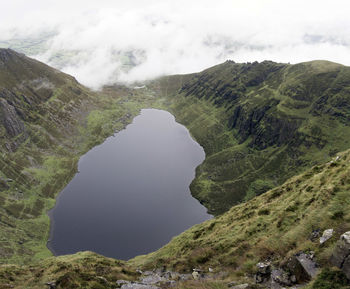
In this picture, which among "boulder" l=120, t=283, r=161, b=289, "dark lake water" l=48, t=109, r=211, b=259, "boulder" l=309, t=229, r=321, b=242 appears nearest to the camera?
"boulder" l=309, t=229, r=321, b=242

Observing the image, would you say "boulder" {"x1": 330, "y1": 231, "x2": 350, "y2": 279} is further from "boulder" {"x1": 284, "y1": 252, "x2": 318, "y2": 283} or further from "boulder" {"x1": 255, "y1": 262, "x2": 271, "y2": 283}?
"boulder" {"x1": 255, "y1": 262, "x2": 271, "y2": 283}

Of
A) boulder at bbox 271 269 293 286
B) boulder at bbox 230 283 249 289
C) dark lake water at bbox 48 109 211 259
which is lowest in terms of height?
dark lake water at bbox 48 109 211 259

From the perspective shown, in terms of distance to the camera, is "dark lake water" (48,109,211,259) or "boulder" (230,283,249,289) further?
"dark lake water" (48,109,211,259)

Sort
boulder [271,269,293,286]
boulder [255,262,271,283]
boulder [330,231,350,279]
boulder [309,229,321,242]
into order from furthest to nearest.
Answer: boulder [309,229,321,242] < boulder [255,262,271,283] < boulder [271,269,293,286] < boulder [330,231,350,279]

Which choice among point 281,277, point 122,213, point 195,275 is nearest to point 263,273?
point 281,277

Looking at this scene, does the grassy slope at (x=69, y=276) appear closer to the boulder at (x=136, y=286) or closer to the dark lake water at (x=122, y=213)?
the boulder at (x=136, y=286)

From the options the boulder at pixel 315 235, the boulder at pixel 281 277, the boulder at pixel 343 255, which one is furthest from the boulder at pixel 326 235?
the boulder at pixel 281 277

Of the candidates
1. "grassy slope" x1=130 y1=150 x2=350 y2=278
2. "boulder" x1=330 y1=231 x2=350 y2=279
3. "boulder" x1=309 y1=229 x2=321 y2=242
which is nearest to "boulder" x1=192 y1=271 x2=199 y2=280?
"grassy slope" x1=130 y1=150 x2=350 y2=278

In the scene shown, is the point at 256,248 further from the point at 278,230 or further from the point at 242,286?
the point at 242,286

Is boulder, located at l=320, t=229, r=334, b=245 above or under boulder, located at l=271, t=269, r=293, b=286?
above
